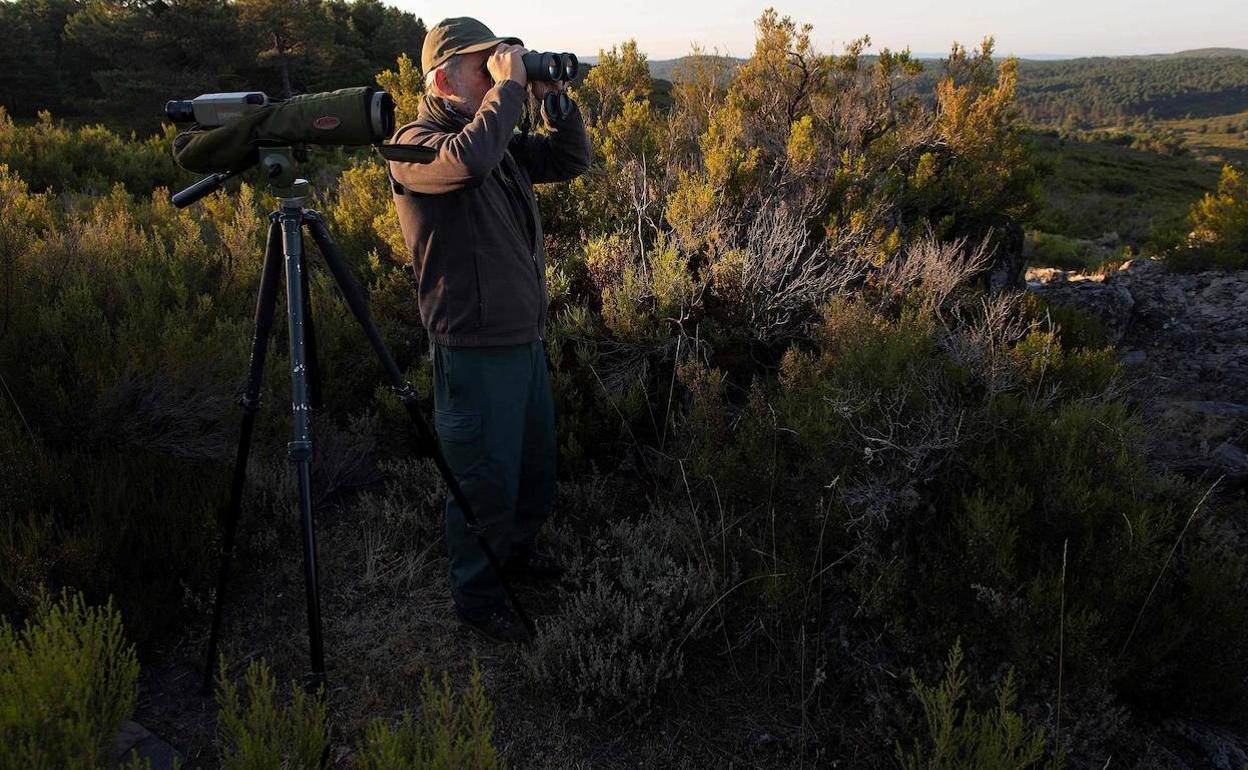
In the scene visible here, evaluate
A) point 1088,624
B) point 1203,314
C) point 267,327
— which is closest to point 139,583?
point 267,327

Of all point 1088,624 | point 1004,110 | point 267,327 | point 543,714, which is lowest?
point 543,714

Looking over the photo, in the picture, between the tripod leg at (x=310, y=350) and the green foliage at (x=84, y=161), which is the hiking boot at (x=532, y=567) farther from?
the green foliage at (x=84, y=161)

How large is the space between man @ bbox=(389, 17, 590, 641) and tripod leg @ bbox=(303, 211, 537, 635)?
0.53ft

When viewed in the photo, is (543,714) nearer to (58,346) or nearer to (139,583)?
(139,583)

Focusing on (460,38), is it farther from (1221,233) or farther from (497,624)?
(1221,233)

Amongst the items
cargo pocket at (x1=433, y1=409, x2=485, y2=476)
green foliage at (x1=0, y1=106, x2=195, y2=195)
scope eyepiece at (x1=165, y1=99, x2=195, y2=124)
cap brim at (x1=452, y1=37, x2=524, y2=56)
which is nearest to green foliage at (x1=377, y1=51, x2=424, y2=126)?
green foliage at (x1=0, y1=106, x2=195, y2=195)

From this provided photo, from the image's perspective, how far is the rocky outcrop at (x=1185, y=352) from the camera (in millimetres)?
3854

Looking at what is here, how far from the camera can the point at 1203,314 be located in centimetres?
654

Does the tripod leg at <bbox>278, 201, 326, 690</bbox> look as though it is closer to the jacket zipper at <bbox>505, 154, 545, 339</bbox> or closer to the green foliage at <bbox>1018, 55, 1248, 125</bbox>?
the jacket zipper at <bbox>505, 154, 545, 339</bbox>

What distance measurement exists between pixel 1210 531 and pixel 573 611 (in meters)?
2.38

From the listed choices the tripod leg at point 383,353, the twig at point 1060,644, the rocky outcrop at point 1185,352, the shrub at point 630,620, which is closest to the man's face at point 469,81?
the tripod leg at point 383,353

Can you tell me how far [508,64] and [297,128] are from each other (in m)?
0.73

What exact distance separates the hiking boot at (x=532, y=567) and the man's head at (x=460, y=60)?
5.88 feet

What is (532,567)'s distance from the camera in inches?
120
